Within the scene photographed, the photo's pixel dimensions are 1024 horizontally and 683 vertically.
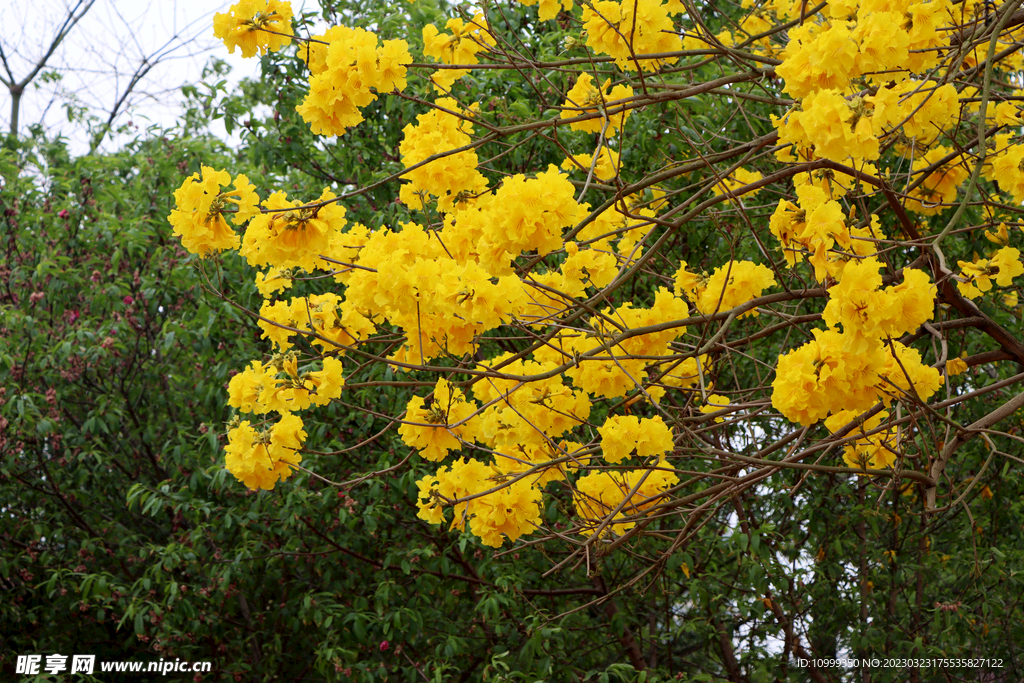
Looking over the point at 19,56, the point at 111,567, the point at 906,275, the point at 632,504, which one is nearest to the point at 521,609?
the point at 632,504

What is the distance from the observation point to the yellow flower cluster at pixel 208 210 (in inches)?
80.7

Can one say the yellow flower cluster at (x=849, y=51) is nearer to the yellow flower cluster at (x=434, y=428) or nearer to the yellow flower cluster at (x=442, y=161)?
the yellow flower cluster at (x=442, y=161)

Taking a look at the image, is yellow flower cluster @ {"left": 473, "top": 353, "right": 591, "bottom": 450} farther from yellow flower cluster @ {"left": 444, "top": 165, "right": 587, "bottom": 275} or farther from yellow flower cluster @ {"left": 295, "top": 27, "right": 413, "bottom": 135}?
yellow flower cluster @ {"left": 295, "top": 27, "right": 413, "bottom": 135}

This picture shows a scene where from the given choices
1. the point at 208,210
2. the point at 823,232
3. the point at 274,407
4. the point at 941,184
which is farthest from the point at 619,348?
the point at 941,184

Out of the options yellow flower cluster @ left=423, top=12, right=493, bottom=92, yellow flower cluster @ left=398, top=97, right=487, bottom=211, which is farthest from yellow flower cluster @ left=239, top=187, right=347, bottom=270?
yellow flower cluster @ left=423, top=12, right=493, bottom=92

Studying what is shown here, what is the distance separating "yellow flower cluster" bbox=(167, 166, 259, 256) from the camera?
2051mm

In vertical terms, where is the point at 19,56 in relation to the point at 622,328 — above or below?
above

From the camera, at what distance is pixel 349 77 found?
196cm

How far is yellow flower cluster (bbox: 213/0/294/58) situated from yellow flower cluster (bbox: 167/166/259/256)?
337mm

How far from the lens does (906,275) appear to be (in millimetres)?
1461

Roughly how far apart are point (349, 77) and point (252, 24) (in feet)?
1.09

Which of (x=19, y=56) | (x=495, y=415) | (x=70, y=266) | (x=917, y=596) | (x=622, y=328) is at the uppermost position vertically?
(x=19, y=56)

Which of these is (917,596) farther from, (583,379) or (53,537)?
(53,537)

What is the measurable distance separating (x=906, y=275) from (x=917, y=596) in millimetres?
2999
